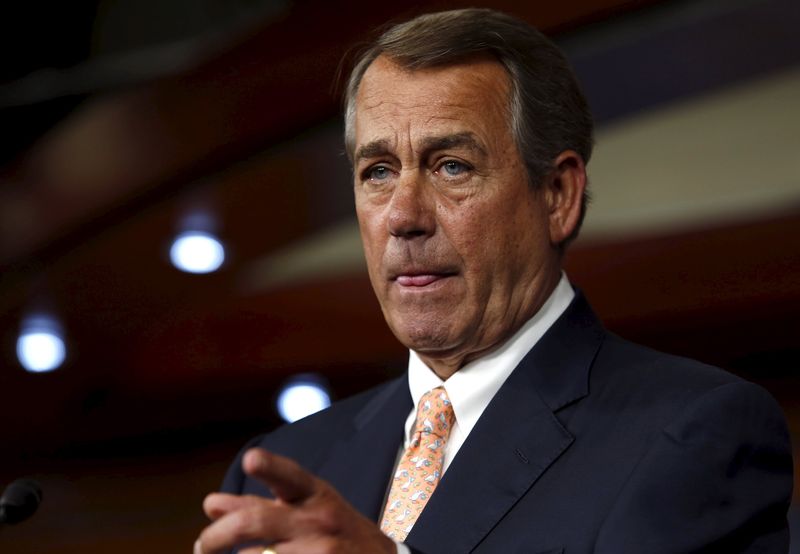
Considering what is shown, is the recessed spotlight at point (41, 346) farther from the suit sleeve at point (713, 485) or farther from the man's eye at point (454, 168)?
the suit sleeve at point (713, 485)

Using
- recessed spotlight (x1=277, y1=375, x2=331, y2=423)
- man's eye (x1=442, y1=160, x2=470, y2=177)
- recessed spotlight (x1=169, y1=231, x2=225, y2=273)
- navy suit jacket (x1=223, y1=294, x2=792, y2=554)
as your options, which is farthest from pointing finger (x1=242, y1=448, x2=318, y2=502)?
recessed spotlight (x1=169, y1=231, x2=225, y2=273)

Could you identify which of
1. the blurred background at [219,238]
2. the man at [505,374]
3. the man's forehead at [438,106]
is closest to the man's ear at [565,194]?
the man at [505,374]

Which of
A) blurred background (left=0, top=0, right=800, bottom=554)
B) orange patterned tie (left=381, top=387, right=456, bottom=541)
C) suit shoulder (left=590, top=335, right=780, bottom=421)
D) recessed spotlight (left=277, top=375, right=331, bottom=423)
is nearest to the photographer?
suit shoulder (left=590, top=335, right=780, bottom=421)

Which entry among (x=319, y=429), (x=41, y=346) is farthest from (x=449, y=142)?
(x=41, y=346)

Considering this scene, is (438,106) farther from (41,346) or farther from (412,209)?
(41,346)

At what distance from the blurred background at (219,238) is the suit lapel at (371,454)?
1.95 meters

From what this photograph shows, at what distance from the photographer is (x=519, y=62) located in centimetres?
197

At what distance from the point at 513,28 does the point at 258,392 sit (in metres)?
2.94

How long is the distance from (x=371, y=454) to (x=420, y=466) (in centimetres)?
16

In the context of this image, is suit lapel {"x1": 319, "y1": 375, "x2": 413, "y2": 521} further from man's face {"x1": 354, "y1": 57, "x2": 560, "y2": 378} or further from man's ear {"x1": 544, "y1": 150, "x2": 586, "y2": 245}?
man's ear {"x1": 544, "y1": 150, "x2": 586, "y2": 245}

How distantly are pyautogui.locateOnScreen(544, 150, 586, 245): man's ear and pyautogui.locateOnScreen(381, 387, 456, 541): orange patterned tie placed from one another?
34 centimetres

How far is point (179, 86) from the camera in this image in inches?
165

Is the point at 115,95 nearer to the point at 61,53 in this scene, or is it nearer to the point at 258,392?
the point at 61,53

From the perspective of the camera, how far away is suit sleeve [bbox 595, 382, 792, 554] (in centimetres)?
154
